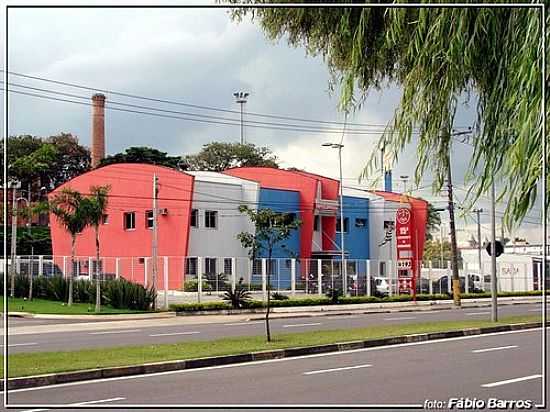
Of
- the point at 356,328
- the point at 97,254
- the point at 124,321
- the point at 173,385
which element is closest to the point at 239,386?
the point at 173,385

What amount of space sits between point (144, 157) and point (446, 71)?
8.47 feet

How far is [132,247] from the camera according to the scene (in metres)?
7.41

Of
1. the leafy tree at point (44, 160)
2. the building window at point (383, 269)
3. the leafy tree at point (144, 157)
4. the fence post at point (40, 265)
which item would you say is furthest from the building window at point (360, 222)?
the fence post at point (40, 265)

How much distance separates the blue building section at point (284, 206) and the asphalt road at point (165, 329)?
25.5 feet

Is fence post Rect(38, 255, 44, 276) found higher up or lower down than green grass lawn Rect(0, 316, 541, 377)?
higher up

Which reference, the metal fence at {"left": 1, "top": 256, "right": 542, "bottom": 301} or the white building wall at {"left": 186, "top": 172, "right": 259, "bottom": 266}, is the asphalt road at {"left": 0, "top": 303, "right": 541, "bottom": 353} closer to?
the metal fence at {"left": 1, "top": 256, "right": 542, "bottom": 301}

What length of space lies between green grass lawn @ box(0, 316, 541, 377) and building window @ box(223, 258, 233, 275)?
403cm

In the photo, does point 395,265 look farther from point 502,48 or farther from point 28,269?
point 28,269

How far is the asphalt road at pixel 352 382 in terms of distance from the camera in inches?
261

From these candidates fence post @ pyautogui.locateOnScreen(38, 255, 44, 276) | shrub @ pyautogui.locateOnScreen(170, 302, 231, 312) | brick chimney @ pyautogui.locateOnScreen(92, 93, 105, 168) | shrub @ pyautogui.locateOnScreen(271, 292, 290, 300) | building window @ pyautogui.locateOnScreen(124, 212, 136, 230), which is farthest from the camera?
shrub @ pyautogui.locateOnScreen(170, 302, 231, 312)

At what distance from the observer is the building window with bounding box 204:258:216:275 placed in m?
6.95

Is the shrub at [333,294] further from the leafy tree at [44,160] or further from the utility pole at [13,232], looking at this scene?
the utility pole at [13,232]

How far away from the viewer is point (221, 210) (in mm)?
7316

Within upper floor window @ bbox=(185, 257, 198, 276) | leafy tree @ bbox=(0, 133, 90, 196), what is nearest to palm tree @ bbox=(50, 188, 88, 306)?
leafy tree @ bbox=(0, 133, 90, 196)
